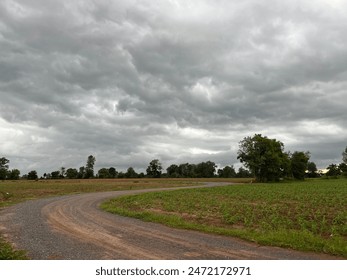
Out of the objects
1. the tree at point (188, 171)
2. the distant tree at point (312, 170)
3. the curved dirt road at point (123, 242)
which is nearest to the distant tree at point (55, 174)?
the tree at point (188, 171)

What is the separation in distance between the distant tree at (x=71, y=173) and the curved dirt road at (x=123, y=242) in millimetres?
158620

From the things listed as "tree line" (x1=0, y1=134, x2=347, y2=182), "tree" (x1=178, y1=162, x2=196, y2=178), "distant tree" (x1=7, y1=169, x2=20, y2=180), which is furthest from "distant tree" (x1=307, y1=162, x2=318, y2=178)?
"distant tree" (x1=7, y1=169, x2=20, y2=180)

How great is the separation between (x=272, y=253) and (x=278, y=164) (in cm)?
9727

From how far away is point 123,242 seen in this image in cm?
1227

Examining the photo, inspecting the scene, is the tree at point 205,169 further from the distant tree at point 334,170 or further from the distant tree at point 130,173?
the distant tree at point 334,170

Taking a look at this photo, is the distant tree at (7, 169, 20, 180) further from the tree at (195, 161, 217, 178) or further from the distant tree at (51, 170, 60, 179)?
the tree at (195, 161, 217, 178)

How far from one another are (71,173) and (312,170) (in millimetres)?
135111

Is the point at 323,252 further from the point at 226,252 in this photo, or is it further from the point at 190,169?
the point at 190,169

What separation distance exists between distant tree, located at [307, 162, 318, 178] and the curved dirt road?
175 metres

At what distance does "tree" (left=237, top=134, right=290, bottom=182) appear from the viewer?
102188 millimetres

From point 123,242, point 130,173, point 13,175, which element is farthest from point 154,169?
point 123,242

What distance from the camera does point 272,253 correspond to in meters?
10.6

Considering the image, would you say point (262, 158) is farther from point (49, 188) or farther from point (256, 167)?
point (49, 188)

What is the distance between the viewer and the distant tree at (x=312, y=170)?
17562cm
